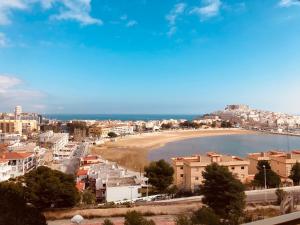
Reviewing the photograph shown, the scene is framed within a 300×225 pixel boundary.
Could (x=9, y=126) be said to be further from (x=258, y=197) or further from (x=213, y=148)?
(x=258, y=197)

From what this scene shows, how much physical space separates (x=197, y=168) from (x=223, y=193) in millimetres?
3615

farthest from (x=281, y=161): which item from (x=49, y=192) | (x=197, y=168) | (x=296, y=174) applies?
(x=49, y=192)

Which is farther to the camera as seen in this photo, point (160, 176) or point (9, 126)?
point (9, 126)

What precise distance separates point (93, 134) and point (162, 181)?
26.2 m

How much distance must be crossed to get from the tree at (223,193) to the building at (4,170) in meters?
7.20

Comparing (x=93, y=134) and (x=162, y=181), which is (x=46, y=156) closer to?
(x=162, y=181)

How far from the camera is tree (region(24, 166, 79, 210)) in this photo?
755cm

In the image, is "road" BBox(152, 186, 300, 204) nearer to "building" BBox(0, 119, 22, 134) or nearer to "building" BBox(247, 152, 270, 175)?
"building" BBox(247, 152, 270, 175)

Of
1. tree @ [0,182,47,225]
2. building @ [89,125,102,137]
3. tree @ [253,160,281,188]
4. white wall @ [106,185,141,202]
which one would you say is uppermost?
building @ [89,125,102,137]

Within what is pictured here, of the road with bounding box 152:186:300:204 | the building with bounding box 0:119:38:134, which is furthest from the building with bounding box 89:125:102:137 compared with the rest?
the road with bounding box 152:186:300:204

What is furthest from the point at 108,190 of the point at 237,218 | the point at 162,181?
the point at 237,218

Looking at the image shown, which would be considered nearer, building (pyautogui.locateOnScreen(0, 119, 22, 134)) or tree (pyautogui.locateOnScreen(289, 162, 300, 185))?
tree (pyautogui.locateOnScreen(289, 162, 300, 185))

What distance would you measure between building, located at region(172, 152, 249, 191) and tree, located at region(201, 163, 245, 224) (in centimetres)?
325

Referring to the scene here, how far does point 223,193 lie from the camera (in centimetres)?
664
